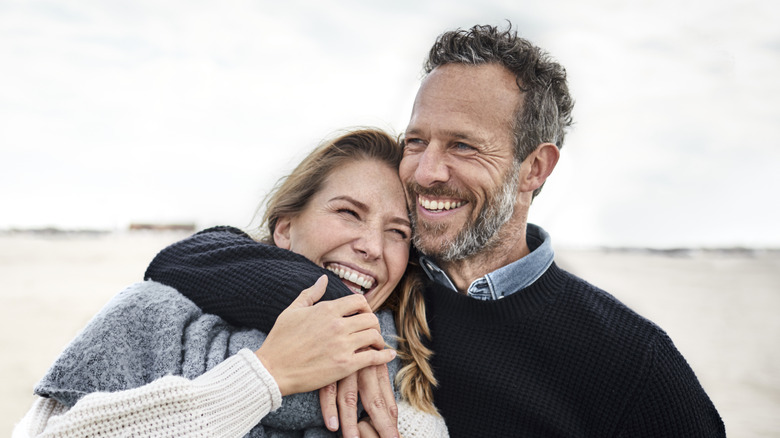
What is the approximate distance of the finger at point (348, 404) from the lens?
1.76 metres

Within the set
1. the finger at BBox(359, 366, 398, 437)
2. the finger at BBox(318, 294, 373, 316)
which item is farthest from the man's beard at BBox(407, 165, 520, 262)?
the finger at BBox(359, 366, 398, 437)

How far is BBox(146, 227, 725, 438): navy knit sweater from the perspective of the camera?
1.97 m

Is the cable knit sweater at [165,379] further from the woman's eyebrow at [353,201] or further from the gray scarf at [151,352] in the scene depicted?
the woman's eyebrow at [353,201]

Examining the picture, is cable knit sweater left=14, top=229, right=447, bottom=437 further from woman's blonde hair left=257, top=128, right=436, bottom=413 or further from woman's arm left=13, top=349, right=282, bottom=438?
woman's blonde hair left=257, top=128, right=436, bottom=413

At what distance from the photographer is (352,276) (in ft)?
7.29

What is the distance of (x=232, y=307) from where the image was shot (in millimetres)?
1944

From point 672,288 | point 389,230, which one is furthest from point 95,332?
point 672,288

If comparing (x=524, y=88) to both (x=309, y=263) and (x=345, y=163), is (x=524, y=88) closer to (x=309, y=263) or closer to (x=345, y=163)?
(x=345, y=163)

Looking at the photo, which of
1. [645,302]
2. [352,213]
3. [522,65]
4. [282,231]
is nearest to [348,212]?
[352,213]

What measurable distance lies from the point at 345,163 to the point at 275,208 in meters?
0.38

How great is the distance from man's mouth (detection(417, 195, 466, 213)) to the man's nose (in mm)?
65

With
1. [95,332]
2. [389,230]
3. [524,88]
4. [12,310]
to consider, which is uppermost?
[524,88]

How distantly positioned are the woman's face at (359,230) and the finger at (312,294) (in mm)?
308

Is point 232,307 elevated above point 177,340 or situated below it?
above
